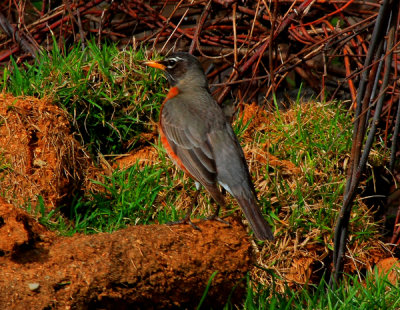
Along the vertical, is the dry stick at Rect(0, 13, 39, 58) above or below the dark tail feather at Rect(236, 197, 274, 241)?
above

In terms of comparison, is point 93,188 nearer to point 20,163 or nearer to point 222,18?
point 20,163

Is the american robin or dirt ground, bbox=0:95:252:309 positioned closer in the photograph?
dirt ground, bbox=0:95:252:309

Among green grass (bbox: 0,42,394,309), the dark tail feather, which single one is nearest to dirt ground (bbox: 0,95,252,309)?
the dark tail feather

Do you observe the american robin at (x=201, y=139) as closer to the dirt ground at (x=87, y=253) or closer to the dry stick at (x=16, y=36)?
the dirt ground at (x=87, y=253)

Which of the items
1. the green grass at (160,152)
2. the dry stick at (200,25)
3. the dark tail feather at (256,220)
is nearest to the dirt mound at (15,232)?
the green grass at (160,152)

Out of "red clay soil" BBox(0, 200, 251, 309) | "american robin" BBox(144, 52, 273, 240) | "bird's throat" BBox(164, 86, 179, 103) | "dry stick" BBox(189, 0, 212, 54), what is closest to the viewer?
"red clay soil" BBox(0, 200, 251, 309)

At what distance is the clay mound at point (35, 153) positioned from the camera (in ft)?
16.0

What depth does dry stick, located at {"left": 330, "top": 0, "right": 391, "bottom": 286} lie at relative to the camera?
4051 mm

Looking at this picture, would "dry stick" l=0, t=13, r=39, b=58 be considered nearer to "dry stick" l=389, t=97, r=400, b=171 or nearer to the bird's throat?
the bird's throat

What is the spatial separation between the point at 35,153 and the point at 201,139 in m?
1.35

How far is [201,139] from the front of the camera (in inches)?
196

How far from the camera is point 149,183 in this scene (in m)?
5.38

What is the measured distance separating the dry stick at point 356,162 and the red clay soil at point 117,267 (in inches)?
33.9

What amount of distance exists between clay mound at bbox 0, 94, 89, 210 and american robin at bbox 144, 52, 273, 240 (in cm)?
84
